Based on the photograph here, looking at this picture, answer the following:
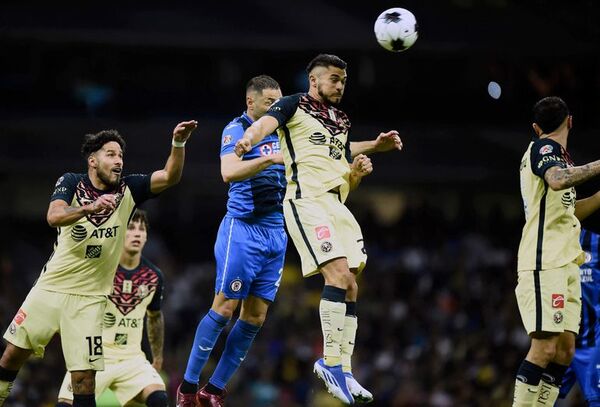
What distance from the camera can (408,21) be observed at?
10.2 m

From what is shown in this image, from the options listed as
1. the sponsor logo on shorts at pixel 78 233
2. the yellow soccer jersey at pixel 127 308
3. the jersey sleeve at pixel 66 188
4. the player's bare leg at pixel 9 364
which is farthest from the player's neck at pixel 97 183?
the yellow soccer jersey at pixel 127 308

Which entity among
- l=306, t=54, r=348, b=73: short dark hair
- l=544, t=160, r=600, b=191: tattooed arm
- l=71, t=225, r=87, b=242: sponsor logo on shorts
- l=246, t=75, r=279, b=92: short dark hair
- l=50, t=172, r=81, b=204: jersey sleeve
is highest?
l=306, t=54, r=348, b=73: short dark hair

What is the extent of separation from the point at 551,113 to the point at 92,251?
155 inches

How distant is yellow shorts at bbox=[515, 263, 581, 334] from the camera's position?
9.30m

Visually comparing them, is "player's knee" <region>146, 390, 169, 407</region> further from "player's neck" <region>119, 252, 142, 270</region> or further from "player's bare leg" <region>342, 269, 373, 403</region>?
"player's bare leg" <region>342, 269, 373, 403</region>

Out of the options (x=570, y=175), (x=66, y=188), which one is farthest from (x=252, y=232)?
(x=570, y=175)

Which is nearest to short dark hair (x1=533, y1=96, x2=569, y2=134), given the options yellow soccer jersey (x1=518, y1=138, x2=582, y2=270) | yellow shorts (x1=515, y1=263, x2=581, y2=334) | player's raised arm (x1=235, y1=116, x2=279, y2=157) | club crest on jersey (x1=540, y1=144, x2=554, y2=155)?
yellow soccer jersey (x1=518, y1=138, x2=582, y2=270)

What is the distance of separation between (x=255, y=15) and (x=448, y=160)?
153 inches

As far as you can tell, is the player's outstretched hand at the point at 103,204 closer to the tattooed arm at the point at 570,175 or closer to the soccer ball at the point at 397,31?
the soccer ball at the point at 397,31

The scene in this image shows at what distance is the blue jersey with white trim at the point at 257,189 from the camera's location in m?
10.1

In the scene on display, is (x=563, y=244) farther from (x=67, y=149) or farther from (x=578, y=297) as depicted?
(x=67, y=149)

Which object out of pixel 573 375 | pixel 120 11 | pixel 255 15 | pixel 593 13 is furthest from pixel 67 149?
pixel 573 375

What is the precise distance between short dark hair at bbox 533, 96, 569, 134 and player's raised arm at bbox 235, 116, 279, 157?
2217mm

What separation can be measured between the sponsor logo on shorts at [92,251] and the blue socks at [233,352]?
143cm
